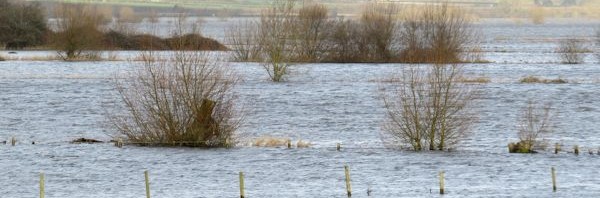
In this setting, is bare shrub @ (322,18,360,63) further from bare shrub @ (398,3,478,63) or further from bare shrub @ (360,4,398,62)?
bare shrub @ (398,3,478,63)

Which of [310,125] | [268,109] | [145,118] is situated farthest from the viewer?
[268,109]

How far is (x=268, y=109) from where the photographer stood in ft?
237

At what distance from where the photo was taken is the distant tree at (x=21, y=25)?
460 ft

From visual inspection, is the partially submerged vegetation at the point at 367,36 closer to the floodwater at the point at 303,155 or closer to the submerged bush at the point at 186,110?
the floodwater at the point at 303,155

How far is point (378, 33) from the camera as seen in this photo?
116 m

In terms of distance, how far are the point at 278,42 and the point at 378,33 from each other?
1056 inches

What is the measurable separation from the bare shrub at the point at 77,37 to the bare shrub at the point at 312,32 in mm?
20462

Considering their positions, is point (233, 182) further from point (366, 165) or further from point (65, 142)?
point (65, 142)

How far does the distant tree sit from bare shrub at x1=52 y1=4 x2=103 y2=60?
15.5m

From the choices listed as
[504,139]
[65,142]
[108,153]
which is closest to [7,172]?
[108,153]

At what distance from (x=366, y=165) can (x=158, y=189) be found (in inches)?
354

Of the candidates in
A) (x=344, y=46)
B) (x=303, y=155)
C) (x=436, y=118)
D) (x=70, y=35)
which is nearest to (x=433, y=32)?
(x=344, y=46)

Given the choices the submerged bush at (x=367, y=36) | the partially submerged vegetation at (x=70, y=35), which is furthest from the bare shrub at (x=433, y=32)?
the partially submerged vegetation at (x=70, y=35)

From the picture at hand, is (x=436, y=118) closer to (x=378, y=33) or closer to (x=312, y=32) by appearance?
(x=312, y=32)
